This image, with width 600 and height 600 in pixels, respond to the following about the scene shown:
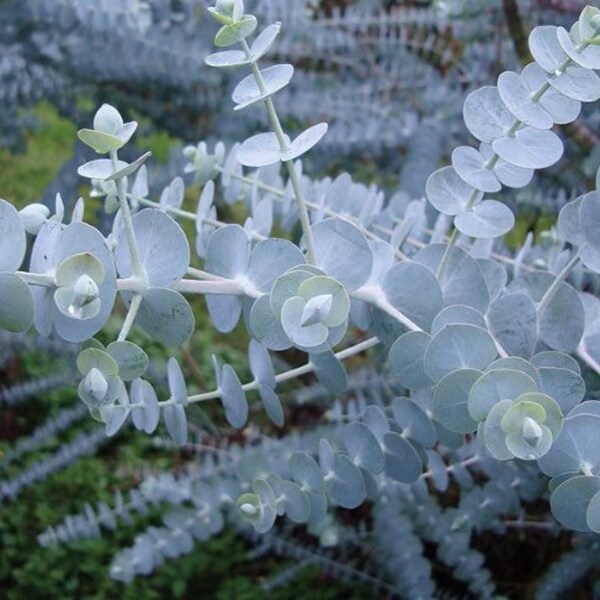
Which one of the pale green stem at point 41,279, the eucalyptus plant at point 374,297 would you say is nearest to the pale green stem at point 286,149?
the eucalyptus plant at point 374,297

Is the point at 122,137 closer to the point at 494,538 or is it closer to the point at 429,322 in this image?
the point at 429,322

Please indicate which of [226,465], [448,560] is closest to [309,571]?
[226,465]

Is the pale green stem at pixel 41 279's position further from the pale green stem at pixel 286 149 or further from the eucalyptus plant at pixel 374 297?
the pale green stem at pixel 286 149

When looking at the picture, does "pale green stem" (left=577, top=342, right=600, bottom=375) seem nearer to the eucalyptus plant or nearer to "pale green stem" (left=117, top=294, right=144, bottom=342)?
the eucalyptus plant

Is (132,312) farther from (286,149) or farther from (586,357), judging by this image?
(586,357)

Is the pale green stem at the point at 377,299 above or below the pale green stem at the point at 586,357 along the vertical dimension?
above

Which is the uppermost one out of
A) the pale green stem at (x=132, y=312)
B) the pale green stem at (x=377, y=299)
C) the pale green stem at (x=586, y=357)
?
the pale green stem at (x=132, y=312)

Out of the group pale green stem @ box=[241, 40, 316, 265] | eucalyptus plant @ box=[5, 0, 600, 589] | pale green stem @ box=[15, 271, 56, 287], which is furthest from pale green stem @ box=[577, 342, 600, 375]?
pale green stem @ box=[15, 271, 56, 287]

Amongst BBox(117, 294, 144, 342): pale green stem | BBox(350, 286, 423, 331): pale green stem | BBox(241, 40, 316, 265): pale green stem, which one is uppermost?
BBox(241, 40, 316, 265): pale green stem
